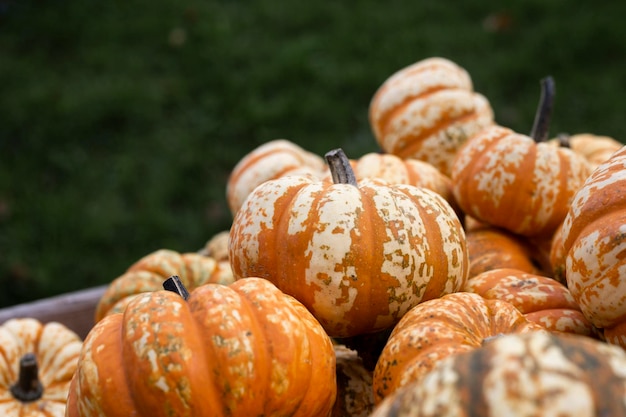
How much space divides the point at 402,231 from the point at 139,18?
164 inches

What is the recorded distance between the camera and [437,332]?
4.17 ft

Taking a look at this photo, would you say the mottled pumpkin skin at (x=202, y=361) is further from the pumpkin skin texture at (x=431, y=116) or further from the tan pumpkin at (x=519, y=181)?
the pumpkin skin texture at (x=431, y=116)

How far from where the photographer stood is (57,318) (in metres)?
2.46

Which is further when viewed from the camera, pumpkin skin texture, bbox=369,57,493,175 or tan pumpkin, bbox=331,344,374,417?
pumpkin skin texture, bbox=369,57,493,175

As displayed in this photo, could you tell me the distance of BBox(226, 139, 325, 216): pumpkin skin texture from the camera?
2404 mm

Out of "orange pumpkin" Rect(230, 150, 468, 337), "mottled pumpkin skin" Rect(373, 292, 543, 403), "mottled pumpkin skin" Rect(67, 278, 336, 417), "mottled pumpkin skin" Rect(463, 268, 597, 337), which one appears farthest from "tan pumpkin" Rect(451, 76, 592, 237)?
"mottled pumpkin skin" Rect(67, 278, 336, 417)

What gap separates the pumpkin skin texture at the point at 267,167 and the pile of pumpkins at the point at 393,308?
368 millimetres

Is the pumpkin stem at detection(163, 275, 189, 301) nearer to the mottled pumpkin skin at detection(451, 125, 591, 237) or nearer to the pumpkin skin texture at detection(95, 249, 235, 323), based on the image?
the pumpkin skin texture at detection(95, 249, 235, 323)

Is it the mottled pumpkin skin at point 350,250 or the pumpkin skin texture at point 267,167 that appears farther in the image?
the pumpkin skin texture at point 267,167

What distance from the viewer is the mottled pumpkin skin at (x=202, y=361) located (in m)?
1.18

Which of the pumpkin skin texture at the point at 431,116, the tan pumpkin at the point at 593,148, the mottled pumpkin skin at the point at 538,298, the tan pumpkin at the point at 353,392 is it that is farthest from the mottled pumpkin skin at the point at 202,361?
the tan pumpkin at the point at 593,148

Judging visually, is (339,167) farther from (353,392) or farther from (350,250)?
(353,392)

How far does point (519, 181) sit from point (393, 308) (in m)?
0.69

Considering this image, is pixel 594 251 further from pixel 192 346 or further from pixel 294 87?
pixel 294 87
